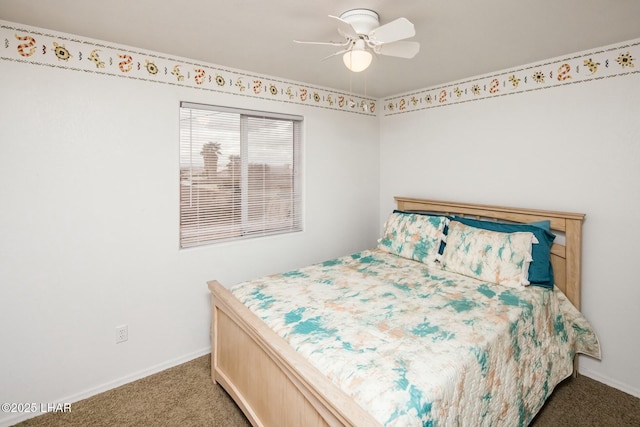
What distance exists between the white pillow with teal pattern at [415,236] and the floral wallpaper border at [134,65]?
56.5 inches

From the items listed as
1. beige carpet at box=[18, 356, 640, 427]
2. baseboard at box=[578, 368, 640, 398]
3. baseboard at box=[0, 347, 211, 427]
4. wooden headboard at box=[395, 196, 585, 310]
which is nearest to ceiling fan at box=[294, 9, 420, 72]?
wooden headboard at box=[395, 196, 585, 310]

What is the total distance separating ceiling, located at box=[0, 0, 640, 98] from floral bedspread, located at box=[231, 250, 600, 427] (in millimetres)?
1633

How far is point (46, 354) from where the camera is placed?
7.00ft

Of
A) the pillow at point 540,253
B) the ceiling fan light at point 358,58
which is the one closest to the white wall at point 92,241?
the ceiling fan light at point 358,58

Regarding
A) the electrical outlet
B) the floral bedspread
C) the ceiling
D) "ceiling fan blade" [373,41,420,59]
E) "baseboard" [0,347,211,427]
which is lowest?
"baseboard" [0,347,211,427]

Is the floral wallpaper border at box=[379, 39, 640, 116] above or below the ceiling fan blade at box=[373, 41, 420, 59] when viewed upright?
above

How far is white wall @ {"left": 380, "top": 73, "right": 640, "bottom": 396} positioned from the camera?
7.57 feet

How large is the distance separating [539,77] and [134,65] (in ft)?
9.90

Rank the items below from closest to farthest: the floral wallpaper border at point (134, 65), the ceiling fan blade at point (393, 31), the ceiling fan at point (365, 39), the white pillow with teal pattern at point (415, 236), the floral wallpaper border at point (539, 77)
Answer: the ceiling fan blade at point (393, 31)
the ceiling fan at point (365, 39)
the floral wallpaper border at point (134, 65)
the floral wallpaper border at point (539, 77)
the white pillow with teal pattern at point (415, 236)

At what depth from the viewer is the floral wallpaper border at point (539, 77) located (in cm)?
229

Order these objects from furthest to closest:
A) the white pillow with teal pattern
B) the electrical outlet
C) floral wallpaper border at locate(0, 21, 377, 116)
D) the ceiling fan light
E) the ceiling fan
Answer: the white pillow with teal pattern → the electrical outlet → floral wallpaper border at locate(0, 21, 377, 116) → the ceiling fan light → the ceiling fan

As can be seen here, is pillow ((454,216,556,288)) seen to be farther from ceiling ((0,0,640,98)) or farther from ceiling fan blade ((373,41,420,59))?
ceiling fan blade ((373,41,420,59))

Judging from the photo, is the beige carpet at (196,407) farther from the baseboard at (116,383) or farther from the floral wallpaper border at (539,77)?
the floral wallpaper border at (539,77)

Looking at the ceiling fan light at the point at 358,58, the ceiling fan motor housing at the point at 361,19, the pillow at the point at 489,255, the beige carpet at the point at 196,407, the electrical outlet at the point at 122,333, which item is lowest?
the beige carpet at the point at 196,407
